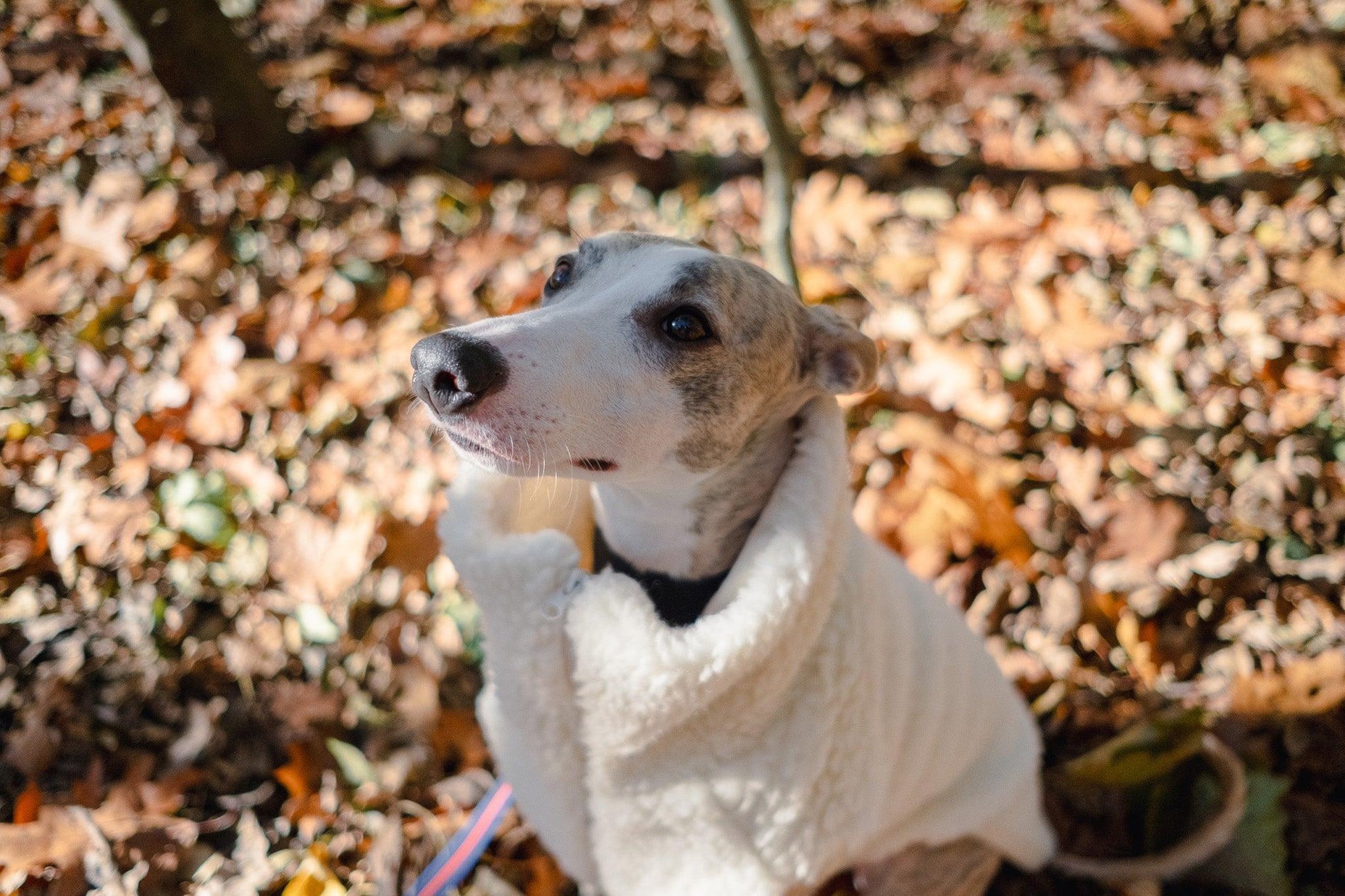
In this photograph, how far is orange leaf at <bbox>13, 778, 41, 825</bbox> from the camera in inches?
94.4

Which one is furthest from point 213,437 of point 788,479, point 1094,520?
point 1094,520

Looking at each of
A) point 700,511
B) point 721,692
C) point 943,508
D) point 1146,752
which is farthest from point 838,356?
point 1146,752

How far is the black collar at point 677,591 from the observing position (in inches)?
81.6

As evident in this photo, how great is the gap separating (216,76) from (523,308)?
2011mm

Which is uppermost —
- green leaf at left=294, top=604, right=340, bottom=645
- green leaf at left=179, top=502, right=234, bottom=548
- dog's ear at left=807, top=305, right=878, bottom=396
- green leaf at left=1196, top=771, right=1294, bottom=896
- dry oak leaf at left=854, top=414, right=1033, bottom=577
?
dog's ear at left=807, top=305, right=878, bottom=396

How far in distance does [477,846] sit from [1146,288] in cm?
354

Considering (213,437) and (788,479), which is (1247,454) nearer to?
(788,479)

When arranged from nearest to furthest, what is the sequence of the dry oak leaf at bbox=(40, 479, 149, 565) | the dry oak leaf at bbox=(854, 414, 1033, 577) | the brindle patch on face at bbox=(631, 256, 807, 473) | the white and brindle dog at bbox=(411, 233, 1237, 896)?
the white and brindle dog at bbox=(411, 233, 1237, 896), the brindle patch on face at bbox=(631, 256, 807, 473), the dry oak leaf at bbox=(40, 479, 149, 565), the dry oak leaf at bbox=(854, 414, 1033, 577)

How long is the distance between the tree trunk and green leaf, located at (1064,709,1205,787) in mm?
4550

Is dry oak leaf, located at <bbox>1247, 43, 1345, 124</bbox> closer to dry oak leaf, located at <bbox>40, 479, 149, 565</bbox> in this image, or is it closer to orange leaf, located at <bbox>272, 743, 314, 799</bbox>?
orange leaf, located at <bbox>272, 743, 314, 799</bbox>

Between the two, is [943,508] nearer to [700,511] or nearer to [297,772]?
[700,511]

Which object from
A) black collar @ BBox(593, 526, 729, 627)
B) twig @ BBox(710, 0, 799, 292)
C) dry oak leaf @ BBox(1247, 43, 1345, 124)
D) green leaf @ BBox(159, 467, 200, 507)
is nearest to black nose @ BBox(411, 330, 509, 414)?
black collar @ BBox(593, 526, 729, 627)

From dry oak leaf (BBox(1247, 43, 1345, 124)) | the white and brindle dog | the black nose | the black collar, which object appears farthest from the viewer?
dry oak leaf (BBox(1247, 43, 1345, 124))

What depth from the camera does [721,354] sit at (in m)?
1.85
